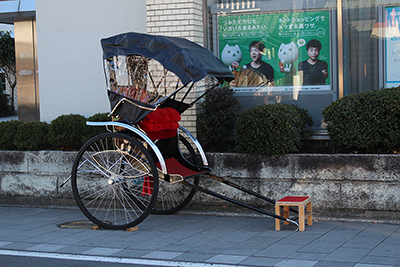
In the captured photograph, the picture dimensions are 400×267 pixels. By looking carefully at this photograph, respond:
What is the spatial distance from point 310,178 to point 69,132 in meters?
4.08

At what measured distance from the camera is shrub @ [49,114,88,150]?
7984 millimetres

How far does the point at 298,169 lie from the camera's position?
21.5 ft

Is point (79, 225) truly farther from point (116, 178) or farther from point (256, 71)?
point (256, 71)

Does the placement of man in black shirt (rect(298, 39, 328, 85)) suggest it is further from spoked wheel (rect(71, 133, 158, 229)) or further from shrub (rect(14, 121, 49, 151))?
shrub (rect(14, 121, 49, 151))

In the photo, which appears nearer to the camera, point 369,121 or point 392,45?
point 369,121

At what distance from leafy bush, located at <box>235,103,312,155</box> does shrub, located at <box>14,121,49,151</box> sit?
11.6 ft

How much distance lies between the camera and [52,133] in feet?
26.5

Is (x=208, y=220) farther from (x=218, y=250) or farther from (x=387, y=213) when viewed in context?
(x=387, y=213)

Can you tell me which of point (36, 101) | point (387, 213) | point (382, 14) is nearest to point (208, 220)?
point (387, 213)

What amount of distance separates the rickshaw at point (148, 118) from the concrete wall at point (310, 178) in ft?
1.79

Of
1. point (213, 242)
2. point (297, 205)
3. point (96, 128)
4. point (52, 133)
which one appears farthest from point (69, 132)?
point (297, 205)

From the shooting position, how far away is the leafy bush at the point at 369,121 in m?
6.36

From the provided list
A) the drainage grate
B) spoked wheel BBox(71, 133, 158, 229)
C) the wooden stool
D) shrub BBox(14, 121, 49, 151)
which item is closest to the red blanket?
spoked wheel BBox(71, 133, 158, 229)

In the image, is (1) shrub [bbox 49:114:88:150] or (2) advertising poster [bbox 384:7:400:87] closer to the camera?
(2) advertising poster [bbox 384:7:400:87]
